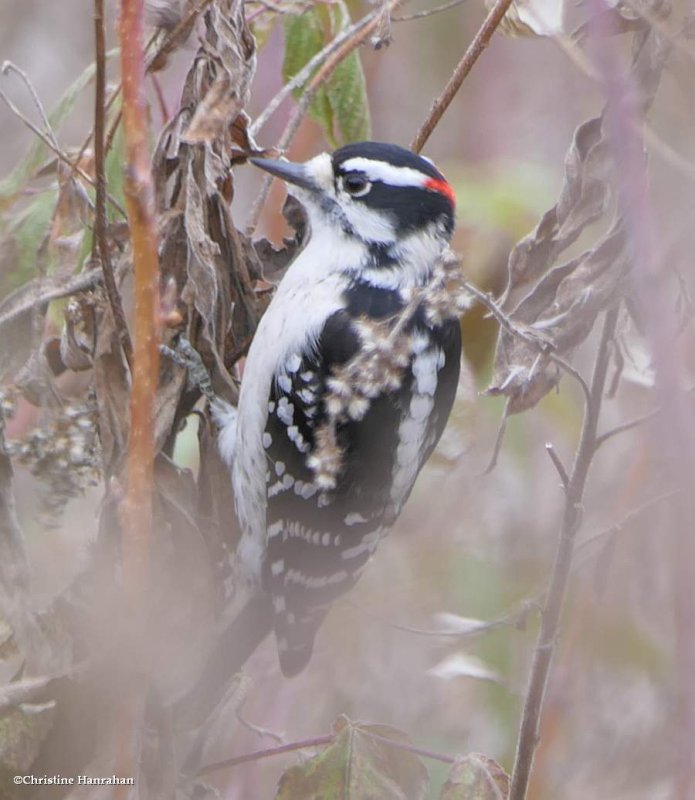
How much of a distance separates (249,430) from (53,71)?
3194 millimetres

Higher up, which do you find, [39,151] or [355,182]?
[355,182]

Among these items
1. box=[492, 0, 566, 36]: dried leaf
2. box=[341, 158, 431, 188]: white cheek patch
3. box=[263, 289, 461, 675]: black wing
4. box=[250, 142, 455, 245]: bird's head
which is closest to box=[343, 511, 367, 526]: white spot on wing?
box=[263, 289, 461, 675]: black wing

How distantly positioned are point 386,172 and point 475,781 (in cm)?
143

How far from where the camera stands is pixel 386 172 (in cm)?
295

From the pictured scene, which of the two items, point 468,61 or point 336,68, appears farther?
point 336,68

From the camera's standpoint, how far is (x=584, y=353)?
4793mm

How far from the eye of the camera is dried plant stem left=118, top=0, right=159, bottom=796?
1.54 metres

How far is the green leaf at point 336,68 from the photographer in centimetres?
261

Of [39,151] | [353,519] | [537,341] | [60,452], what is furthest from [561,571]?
[39,151]

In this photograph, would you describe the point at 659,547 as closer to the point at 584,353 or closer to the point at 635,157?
the point at 584,353

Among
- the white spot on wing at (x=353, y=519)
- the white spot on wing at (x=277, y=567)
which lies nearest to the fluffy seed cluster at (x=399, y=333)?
the white spot on wing at (x=353, y=519)

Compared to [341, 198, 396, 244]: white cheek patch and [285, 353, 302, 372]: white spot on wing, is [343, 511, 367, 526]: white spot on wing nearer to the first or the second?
[285, 353, 302, 372]: white spot on wing

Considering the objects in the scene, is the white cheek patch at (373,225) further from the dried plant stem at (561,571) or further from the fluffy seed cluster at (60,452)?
the dried plant stem at (561,571)

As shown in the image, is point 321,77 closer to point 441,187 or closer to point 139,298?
point 441,187
